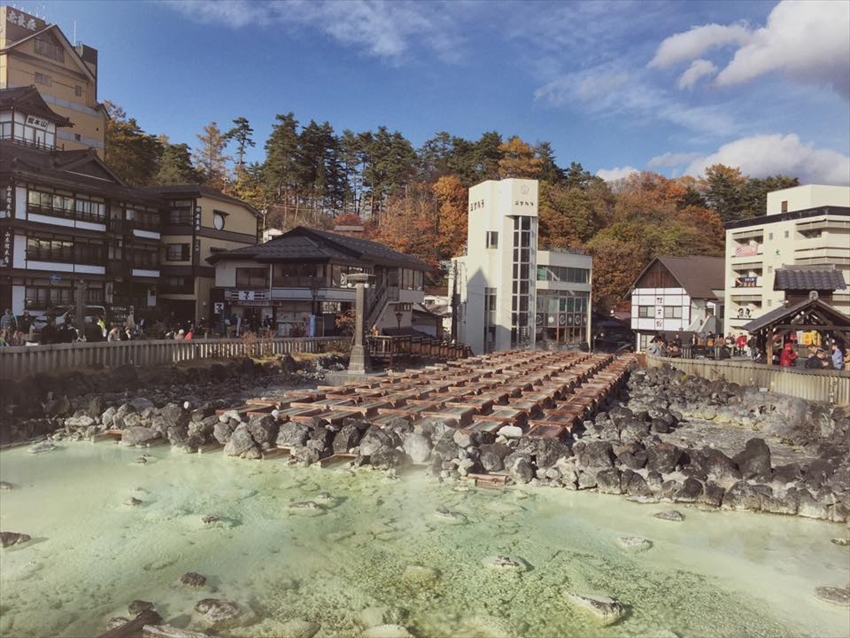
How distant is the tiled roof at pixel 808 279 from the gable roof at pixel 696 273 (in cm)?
1817

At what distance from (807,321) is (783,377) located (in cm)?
260

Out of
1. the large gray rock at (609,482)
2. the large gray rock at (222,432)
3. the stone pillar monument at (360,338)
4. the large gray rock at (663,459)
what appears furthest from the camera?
the stone pillar monument at (360,338)

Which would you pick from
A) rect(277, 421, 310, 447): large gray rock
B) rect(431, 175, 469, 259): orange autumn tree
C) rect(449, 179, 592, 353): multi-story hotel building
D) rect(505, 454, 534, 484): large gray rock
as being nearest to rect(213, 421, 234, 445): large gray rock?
rect(277, 421, 310, 447): large gray rock

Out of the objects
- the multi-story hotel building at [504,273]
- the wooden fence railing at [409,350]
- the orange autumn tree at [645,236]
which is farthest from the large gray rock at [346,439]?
the orange autumn tree at [645,236]

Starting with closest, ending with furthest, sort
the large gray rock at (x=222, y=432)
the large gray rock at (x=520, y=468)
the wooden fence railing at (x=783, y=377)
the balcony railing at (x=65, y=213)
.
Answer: the large gray rock at (x=520, y=468)
the large gray rock at (x=222, y=432)
the wooden fence railing at (x=783, y=377)
the balcony railing at (x=65, y=213)

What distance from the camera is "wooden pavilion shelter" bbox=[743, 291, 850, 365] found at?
22578mm

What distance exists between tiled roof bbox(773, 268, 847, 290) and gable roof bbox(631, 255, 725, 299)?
18.2m

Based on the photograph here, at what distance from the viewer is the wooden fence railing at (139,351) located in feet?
56.8

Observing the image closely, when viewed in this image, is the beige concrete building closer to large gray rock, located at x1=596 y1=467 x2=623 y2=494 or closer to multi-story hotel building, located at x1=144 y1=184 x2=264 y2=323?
multi-story hotel building, located at x1=144 y1=184 x2=264 y2=323

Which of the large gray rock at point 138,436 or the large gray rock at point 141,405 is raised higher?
the large gray rock at point 141,405

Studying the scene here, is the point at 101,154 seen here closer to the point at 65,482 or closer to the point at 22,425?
the point at 22,425

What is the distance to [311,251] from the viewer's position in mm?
33875

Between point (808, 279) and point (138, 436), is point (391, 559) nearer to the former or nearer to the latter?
point (138, 436)

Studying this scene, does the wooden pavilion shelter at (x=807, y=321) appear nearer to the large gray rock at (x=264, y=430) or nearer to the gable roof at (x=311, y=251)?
the large gray rock at (x=264, y=430)
